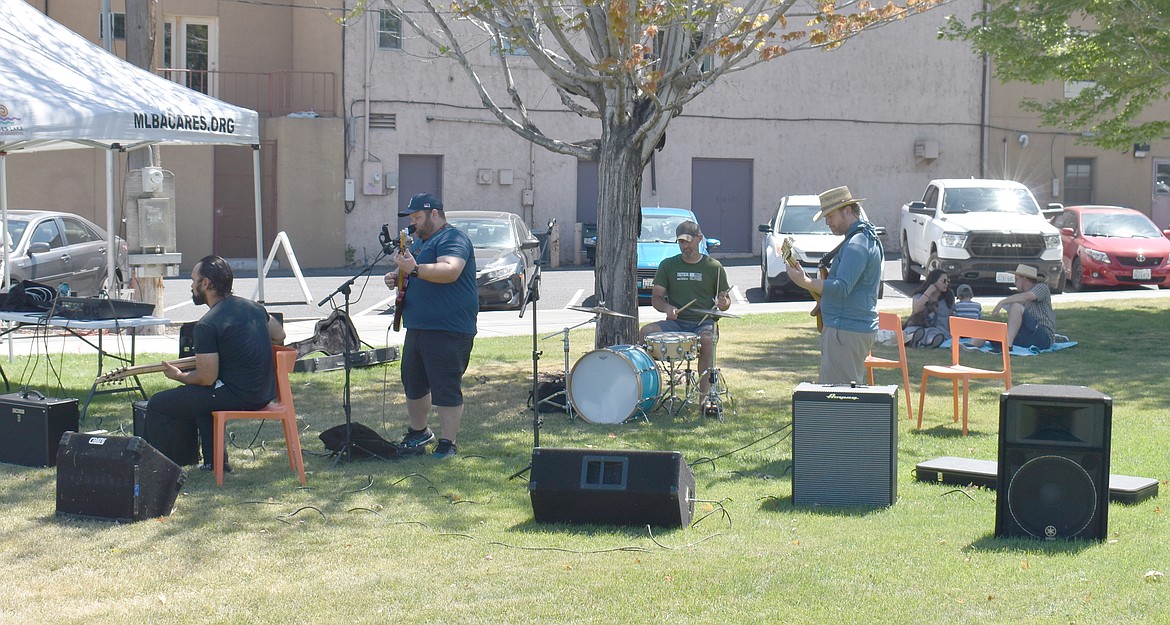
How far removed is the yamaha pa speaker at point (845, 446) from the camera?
6.85 metres

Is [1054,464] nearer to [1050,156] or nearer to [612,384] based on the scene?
[612,384]

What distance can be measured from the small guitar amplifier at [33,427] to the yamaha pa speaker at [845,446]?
457cm

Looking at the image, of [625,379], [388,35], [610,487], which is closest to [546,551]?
[610,487]

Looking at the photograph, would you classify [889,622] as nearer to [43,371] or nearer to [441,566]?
[441,566]

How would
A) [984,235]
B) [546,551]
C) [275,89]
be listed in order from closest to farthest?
[546,551] → [984,235] → [275,89]

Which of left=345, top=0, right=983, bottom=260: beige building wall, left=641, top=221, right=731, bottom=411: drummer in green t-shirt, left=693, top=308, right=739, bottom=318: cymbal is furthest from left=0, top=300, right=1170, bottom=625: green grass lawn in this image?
left=345, top=0, right=983, bottom=260: beige building wall

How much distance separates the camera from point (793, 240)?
66.4 feet

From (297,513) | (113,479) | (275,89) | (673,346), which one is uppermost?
(275,89)

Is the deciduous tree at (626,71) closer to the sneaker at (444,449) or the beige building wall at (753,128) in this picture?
the sneaker at (444,449)

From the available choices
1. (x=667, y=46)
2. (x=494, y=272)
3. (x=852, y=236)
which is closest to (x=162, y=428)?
(x=852, y=236)

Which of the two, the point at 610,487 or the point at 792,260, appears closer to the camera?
the point at 610,487

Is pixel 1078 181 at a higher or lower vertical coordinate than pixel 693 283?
higher

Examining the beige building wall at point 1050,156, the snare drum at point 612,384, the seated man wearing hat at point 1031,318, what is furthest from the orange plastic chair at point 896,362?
the beige building wall at point 1050,156

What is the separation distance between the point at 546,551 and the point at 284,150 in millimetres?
21496
